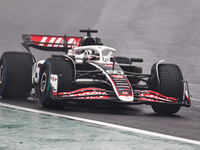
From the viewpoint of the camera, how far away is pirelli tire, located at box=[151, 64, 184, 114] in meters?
8.45

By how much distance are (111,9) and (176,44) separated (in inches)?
358

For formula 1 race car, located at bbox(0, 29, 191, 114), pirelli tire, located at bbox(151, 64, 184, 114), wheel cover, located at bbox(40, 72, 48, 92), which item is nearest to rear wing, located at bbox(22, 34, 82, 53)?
formula 1 race car, located at bbox(0, 29, 191, 114)

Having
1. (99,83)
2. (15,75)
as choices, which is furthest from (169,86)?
(15,75)

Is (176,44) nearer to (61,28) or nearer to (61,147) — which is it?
(61,28)

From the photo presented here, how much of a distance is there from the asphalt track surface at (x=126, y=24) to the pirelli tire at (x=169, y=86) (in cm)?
669

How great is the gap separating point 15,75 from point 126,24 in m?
17.4

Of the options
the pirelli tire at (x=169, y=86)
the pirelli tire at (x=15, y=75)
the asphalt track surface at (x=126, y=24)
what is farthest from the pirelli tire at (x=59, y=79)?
the asphalt track surface at (x=126, y=24)

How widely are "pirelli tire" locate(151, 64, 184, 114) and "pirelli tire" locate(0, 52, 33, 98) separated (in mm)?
3039

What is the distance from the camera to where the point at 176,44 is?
875 inches

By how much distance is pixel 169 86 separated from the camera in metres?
8.49

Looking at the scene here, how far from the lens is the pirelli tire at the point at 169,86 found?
333 inches

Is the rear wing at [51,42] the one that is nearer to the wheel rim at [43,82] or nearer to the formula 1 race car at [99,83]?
the formula 1 race car at [99,83]

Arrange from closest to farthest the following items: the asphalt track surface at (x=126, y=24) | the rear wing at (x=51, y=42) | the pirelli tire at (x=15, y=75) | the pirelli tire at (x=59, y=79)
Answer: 1. the pirelli tire at (x=59, y=79)
2. the pirelli tire at (x=15, y=75)
3. the rear wing at (x=51, y=42)
4. the asphalt track surface at (x=126, y=24)

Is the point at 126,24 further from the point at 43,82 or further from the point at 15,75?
the point at 43,82
